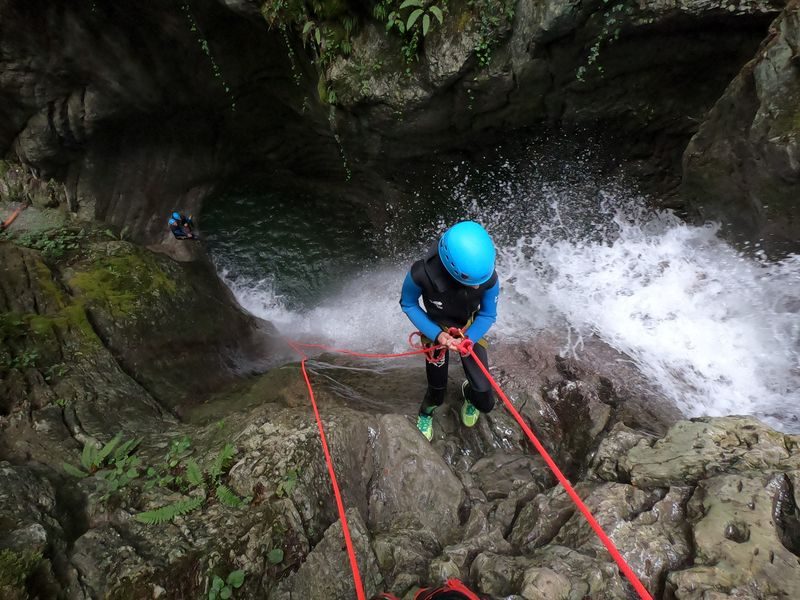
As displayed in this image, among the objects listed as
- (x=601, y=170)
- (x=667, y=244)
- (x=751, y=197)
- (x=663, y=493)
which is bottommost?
(x=663, y=493)

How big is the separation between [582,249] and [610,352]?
2379 millimetres

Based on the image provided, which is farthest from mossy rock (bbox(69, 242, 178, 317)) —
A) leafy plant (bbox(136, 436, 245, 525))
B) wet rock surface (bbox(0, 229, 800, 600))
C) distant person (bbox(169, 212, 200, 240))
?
leafy plant (bbox(136, 436, 245, 525))

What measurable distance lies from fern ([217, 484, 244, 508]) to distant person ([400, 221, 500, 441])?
189 centimetres

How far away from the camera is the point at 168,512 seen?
8.94 feet

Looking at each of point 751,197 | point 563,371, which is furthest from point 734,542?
point 751,197

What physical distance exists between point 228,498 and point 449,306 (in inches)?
88.1

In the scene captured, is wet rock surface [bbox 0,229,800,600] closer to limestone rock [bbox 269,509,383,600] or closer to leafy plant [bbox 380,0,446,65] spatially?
limestone rock [bbox 269,509,383,600]

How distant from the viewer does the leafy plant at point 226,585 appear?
2402 mm

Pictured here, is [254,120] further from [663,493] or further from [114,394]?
[663,493]

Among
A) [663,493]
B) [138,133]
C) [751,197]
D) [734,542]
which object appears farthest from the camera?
[138,133]

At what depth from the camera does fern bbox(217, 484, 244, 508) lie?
2.85 m

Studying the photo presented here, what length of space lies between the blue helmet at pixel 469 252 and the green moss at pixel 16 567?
310cm

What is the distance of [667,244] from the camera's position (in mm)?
6141

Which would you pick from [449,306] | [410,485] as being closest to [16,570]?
[410,485]
